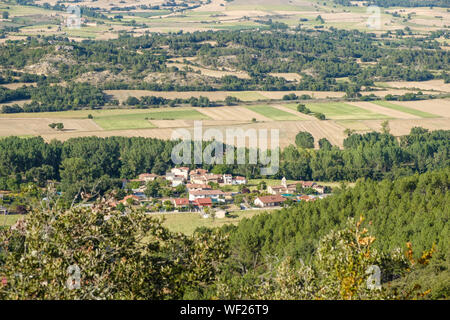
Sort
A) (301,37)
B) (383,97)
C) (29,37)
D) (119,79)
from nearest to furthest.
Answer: (383,97)
(119,79)
(29,37)
(301,37)

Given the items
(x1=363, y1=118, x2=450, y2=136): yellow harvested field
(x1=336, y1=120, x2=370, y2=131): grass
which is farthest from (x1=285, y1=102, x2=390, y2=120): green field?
(x1=363, y1=118, x2=450, y2=136): yellow harvested field

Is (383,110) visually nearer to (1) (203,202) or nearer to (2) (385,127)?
(2) (385,127)

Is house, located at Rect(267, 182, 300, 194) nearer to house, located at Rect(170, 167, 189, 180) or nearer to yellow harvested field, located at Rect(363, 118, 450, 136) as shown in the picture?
house, located at Rect(170, 167, 189, 180)

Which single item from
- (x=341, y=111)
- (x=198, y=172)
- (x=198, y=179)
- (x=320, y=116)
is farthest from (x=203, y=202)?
(x=341, y=111)

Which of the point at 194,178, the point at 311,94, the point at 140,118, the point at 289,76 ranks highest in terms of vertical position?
the point at 140,118

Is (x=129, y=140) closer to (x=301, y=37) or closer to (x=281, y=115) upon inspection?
(x=281, y=115)

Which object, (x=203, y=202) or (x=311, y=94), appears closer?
(x=203, y=202)

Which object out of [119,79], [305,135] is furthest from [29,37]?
[305,135]
